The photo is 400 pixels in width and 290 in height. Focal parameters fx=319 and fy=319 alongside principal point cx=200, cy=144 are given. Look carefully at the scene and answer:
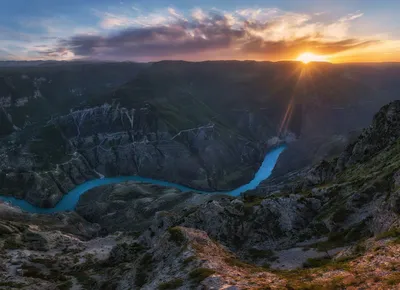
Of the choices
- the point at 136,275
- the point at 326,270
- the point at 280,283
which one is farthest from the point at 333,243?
the point at 136,275

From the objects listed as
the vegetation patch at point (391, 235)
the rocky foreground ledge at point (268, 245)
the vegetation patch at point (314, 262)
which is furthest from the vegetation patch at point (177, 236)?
the vegetation patch at point (391, 235)

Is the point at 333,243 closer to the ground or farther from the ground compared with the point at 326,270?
closer to the ground

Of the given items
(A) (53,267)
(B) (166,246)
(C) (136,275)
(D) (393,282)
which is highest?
(D) (393,282)

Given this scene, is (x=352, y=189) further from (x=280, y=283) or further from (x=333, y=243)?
(x=280, y=283)

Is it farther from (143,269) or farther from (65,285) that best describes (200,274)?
(65,285)

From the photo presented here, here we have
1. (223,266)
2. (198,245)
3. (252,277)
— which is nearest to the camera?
(252,277)

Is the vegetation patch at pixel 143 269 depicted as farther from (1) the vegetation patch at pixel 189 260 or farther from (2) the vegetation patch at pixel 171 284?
(2) the vegetation patch at pixel 171 284

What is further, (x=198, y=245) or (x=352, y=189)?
(x=352, y=189)

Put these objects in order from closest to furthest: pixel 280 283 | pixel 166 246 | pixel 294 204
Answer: pixel 280 283 < pixel 166 246 < pixel 294 204
